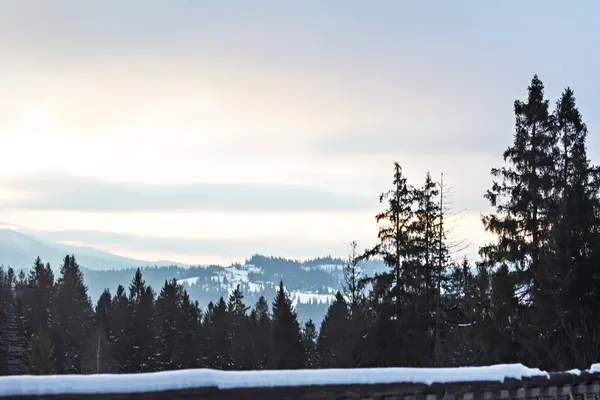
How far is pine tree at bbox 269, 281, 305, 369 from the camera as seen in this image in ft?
141

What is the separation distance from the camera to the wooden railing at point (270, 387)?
2891mm

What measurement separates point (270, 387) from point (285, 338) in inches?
1618

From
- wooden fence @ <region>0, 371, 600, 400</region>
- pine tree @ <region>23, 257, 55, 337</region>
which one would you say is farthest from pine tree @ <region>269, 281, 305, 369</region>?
wooden fence @ <region>0, 371, 600, 400</region>

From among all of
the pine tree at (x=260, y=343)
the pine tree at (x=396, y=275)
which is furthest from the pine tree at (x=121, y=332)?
the pine tree at (x=396, y=275)

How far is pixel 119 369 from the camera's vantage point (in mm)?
54750

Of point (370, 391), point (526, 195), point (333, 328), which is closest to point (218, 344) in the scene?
point (333, 328)

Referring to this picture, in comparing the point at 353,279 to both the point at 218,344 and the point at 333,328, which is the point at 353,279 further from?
the point at 218,344

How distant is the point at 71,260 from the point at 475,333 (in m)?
57.9

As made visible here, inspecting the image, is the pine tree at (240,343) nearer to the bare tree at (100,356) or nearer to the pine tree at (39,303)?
the bare tree at (100,356)

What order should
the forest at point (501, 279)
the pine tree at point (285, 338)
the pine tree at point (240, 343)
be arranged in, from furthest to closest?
the pine tree at point (240, 343)
the pine tree at point (285, 338)
the forest at point (501, 279)

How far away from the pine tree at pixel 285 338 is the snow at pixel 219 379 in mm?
39640

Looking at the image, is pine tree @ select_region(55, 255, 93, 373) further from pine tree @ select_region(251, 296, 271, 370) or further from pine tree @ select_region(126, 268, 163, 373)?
pine tree @ select_region(251, 296, 271, 370)

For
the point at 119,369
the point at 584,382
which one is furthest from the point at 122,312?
the point at 584,382

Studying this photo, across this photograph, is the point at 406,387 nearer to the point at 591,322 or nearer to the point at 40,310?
the point at 591,322
